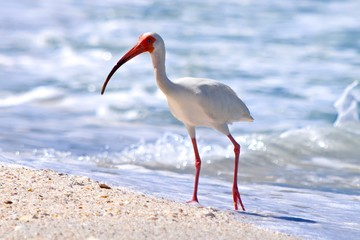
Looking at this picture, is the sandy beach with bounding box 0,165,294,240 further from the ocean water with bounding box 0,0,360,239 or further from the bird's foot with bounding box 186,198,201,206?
the ocean water with bounding box 0,0,360,239

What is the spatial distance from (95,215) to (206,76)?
36.3 ft

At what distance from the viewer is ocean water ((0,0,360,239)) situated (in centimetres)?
911

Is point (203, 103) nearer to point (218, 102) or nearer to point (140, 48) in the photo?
point (218, 102)

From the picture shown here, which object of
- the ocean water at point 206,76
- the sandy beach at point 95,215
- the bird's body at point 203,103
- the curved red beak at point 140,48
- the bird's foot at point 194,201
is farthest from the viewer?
the ocean water at point 206,76

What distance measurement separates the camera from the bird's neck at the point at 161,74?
7.50 metres

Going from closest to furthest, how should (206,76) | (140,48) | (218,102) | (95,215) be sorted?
(95,215) < (140,48) < (218,102) < (206,76)

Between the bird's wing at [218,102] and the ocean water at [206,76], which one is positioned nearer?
the bird's wing at [218,102]

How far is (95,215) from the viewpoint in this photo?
627cm

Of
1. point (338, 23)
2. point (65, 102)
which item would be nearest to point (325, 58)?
point (338, 23)

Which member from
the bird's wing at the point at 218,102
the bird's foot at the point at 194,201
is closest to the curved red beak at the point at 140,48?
the bird's wing at the point at 218,102

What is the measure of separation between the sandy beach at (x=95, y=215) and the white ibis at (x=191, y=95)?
2.48 feet

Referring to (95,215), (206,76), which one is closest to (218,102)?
(95,215)

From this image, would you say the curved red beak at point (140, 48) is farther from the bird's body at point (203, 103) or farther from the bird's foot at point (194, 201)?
the bird's foot at point (194, 201)

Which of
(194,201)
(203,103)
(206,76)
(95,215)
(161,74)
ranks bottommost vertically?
(206,76)
